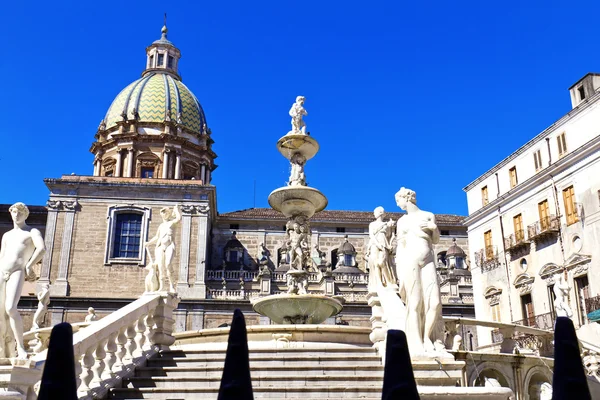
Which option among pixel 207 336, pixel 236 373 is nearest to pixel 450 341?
pixel 207 336

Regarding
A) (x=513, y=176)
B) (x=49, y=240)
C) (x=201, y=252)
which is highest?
(x=513, y=176)

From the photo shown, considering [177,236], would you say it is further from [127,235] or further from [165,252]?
[165,252]

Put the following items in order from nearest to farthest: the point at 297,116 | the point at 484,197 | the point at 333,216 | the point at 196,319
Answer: the point at 297,116 → the point at 484,197 → the point at 196,319 → the point at 333,216

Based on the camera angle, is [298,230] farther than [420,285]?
Yes

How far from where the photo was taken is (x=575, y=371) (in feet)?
10.6

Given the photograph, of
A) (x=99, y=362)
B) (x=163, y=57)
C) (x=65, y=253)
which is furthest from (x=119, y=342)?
(x=163, y=57)

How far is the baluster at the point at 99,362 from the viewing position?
8.16 metres

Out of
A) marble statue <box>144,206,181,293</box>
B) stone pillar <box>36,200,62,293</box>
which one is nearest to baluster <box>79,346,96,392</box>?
marble statue <box>144,206,181,293</box>

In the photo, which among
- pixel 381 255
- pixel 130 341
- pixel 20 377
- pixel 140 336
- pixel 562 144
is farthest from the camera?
pixel 562 144

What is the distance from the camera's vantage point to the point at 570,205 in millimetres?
26344

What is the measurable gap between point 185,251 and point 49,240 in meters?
8.37

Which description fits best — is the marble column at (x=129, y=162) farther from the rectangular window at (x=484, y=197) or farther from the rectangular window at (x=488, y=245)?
the rectangular window at (x=488, y=245)

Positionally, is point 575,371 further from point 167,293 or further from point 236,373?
point 167,293

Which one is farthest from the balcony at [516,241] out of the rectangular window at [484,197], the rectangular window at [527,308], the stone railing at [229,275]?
the stone railing at [229,275]
